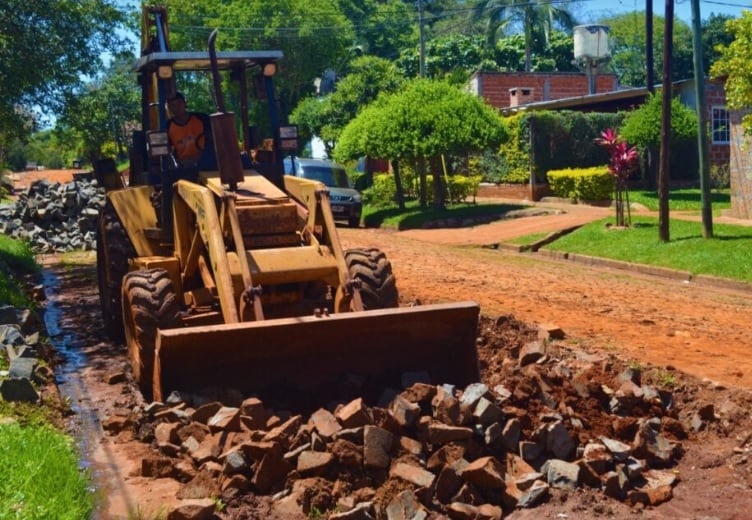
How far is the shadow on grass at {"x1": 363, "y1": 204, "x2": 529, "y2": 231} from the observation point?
99.0ft

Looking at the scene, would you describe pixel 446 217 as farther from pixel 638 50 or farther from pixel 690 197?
pixel 638 50

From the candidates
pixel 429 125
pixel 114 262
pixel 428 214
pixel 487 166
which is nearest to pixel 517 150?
pixel 487 166

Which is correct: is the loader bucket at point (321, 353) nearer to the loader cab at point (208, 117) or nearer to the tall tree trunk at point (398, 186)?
the loader cab at point (208, 117)

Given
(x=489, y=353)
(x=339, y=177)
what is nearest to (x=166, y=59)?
(x=489, y=353)

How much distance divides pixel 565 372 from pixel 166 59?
4731 millimetres

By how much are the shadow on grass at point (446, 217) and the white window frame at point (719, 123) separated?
881 centimetres

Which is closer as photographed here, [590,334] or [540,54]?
[590,334]

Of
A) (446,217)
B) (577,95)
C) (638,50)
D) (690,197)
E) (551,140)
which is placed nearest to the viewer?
(446,217)

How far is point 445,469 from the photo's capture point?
22.4ft

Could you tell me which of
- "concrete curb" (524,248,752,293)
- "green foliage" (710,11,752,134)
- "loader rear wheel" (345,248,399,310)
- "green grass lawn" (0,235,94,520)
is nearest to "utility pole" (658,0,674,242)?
"concrete curb" (524,248,752,293)

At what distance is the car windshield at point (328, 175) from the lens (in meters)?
30.2

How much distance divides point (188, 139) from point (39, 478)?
16.3 feet

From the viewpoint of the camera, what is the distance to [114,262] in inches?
454

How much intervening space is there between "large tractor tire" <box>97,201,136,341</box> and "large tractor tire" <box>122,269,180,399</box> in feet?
7.45
